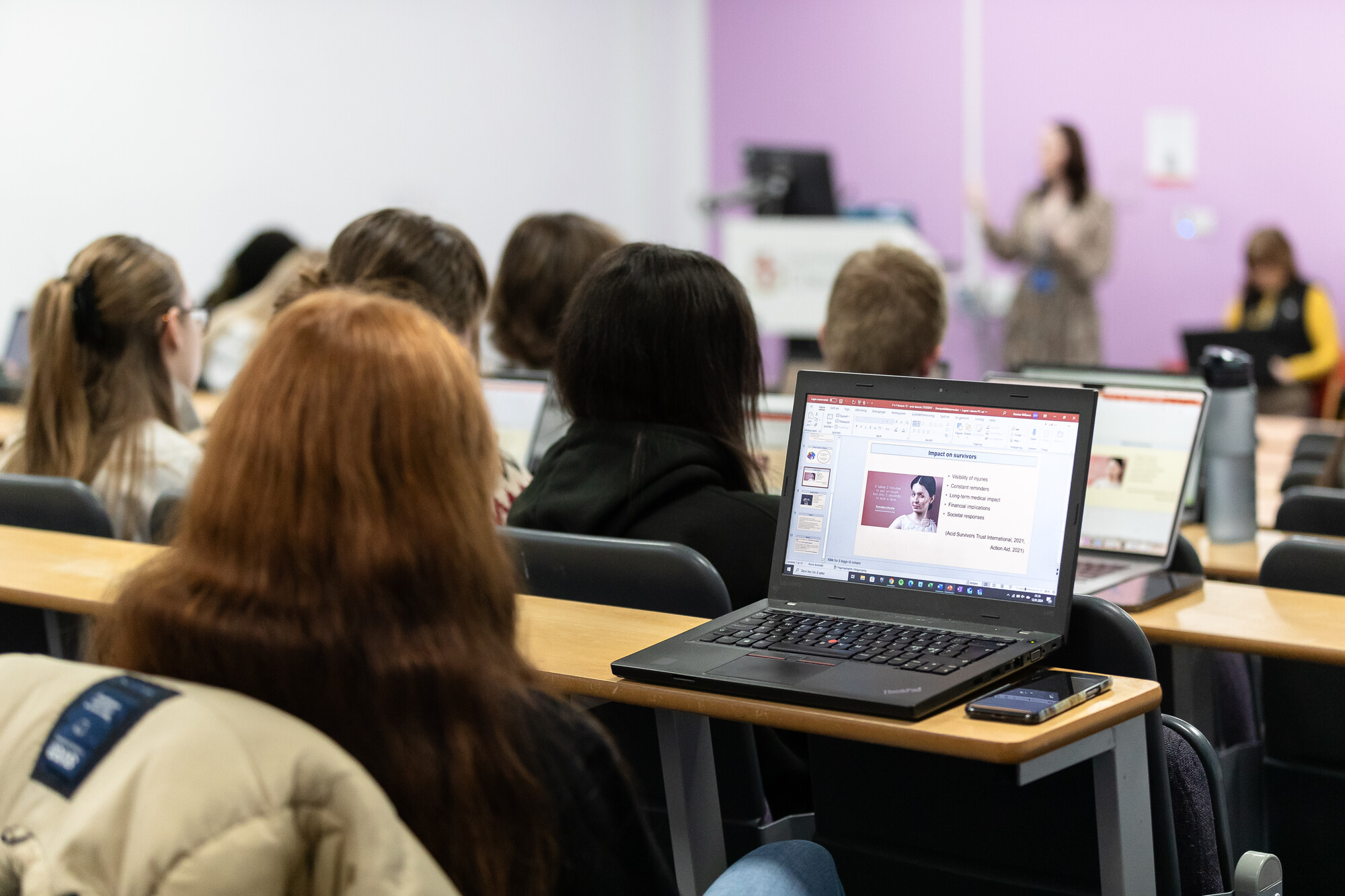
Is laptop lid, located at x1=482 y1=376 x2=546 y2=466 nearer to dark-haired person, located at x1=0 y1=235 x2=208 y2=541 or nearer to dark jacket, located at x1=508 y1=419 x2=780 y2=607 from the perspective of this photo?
dark-haired person, located at x1=0 y1=235 x2=208 y2=541

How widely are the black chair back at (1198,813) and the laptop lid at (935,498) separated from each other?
0.76 ft

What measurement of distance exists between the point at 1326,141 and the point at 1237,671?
5.88 m

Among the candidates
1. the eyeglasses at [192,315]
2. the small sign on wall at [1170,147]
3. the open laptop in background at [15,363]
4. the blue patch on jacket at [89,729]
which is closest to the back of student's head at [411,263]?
the eyeglasses at [192,315]

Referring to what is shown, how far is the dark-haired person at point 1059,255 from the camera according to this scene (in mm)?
6293

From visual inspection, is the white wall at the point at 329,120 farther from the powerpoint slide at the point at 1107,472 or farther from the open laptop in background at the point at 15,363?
the powerpoint slide at the point at 1107,472

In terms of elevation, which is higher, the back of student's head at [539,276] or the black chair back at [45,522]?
the back of student's head at [539,276]

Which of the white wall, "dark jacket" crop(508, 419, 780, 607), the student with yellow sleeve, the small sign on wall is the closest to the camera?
"dark jacket" crop(508, 419, 780, 607)

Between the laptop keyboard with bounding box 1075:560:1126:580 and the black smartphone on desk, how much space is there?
828 millimetres

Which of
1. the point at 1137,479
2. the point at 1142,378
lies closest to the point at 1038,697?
the point at 1137,479

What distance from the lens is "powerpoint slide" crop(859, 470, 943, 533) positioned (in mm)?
1563

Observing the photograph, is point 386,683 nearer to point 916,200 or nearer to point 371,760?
point 371,760

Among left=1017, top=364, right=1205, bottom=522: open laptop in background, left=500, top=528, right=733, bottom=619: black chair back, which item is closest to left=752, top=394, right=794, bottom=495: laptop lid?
left=1017, top=364, right=1205, bottom=522: open laptop in background

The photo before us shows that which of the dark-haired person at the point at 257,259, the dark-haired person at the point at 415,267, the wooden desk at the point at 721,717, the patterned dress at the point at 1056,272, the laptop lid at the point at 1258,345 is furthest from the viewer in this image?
the patterned dress at the point at 1056,272

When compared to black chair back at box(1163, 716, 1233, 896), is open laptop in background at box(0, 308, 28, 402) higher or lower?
higher
